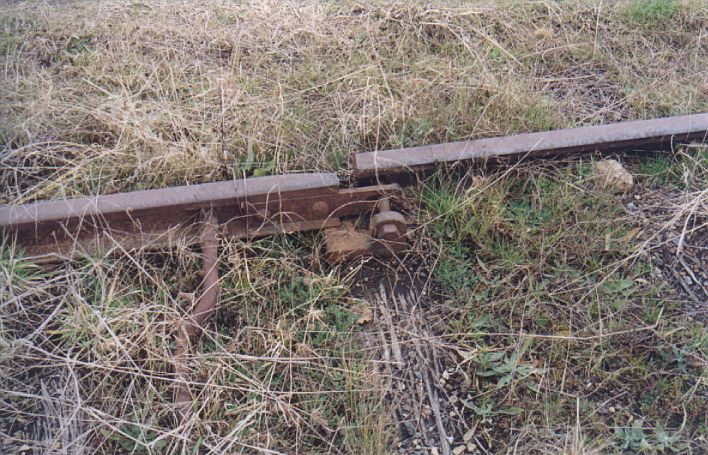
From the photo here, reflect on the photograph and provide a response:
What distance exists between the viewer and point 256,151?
3340 mm

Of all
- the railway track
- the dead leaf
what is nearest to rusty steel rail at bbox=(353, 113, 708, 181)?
the railway track

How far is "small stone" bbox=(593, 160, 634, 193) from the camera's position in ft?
11.0

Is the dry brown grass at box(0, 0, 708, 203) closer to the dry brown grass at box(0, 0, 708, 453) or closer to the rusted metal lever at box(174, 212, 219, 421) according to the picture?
the dry brown grass at box(0, 0, 708, 453)

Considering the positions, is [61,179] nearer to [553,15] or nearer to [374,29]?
[374,29]

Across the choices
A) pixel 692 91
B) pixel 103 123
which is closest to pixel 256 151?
pixel 103 123

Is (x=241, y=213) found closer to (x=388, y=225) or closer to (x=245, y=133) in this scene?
(x=245, y=133)

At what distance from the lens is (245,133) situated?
3.42 meters

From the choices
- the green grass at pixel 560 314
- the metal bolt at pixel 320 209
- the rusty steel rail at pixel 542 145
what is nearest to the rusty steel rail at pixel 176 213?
the metal bolt at pixel 320 209

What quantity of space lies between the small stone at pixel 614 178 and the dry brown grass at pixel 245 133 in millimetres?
438

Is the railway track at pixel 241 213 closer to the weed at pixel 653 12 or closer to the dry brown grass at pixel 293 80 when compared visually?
the dry brown grass at pixel 293 80

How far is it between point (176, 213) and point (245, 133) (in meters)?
0.65

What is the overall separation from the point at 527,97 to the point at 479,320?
146 cm

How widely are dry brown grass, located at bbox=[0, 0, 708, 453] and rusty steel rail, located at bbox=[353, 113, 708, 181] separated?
0.73 ft

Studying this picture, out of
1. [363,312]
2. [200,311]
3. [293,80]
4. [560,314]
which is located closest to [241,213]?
[200,311]
